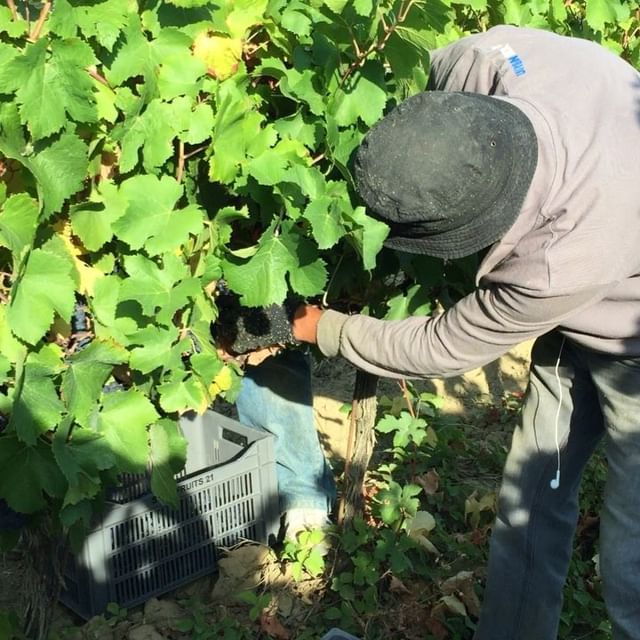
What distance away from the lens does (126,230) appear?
2.00 meters

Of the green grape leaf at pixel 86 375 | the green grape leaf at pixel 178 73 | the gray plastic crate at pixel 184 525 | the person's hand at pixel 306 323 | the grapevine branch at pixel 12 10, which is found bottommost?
the gray plastic crate at pixel 184 525

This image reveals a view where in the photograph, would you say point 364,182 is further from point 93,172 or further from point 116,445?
point 116,445

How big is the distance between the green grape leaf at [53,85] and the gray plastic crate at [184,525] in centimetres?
130

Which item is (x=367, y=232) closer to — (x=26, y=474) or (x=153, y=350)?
(x=153, y=350)

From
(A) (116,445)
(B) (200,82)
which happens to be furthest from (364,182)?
(A) (116,445)

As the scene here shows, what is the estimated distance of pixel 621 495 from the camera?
2.45 m

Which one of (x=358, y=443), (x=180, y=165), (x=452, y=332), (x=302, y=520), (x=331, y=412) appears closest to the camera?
(x=180, y=165)

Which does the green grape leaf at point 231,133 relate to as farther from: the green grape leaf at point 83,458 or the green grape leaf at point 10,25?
the green grape leaf at point 83,458

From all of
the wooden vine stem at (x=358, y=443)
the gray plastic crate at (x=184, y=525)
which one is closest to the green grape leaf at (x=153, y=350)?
the gray plastic crate at (x=184, y=525)

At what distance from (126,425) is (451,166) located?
91cm

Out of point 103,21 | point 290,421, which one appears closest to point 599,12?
point 290,421

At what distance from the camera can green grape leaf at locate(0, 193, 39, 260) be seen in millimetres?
1799

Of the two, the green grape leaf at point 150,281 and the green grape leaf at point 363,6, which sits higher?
the green grape leaf at point 363,6

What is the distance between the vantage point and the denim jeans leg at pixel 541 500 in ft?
8.64
